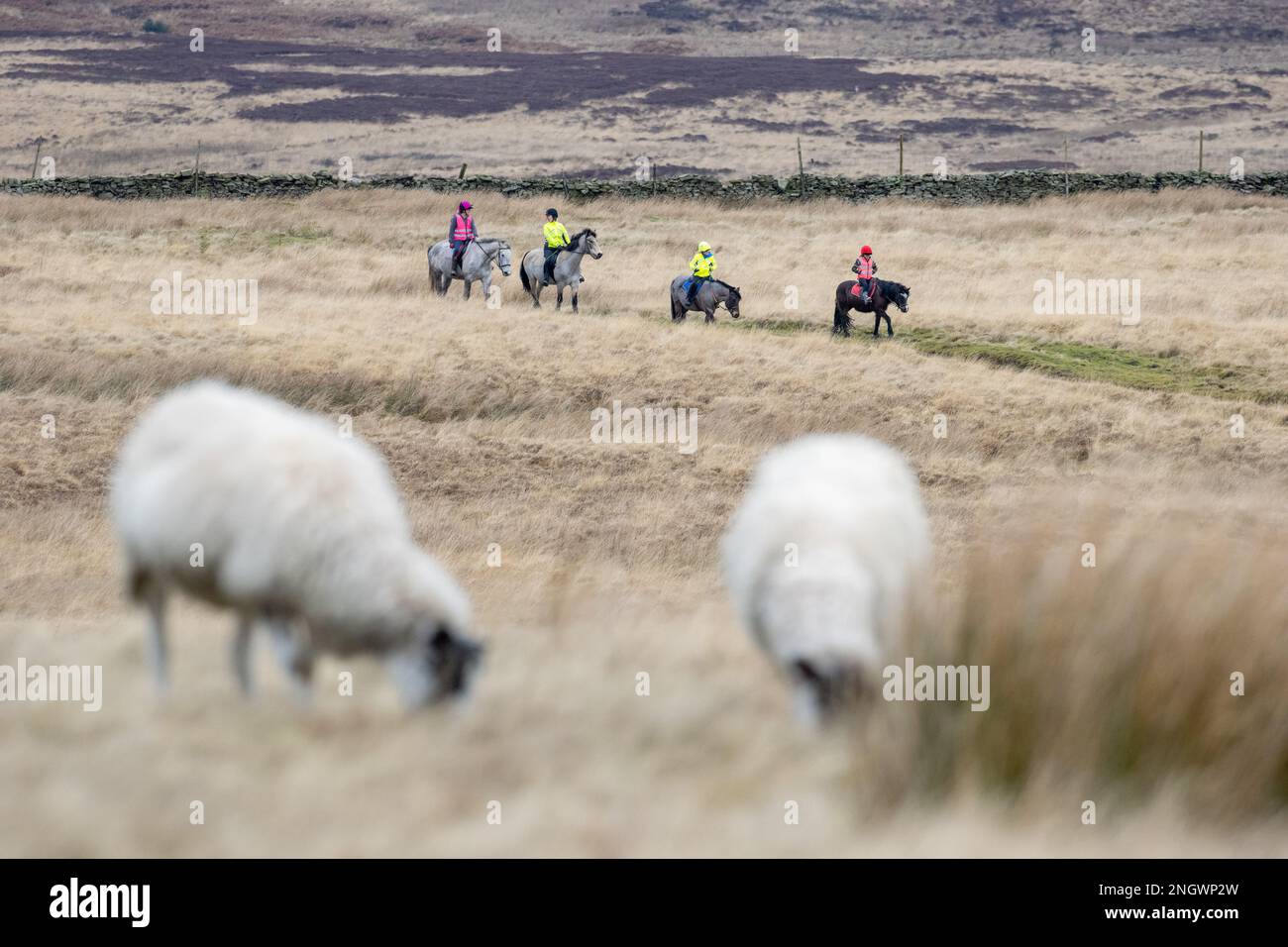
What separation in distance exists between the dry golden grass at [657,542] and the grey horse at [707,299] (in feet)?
3.63

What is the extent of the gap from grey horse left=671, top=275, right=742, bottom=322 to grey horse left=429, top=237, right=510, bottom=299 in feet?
12.1

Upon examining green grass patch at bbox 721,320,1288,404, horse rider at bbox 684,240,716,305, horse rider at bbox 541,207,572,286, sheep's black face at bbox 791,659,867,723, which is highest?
horse rider at bbox 541,207,572,286

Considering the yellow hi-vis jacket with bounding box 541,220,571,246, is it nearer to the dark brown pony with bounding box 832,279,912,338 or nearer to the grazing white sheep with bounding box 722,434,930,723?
the dark brown pony with bounding box 832,279,912,338

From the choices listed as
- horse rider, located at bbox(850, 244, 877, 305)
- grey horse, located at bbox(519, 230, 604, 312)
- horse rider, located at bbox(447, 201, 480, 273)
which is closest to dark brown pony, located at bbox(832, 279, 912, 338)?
horse rider, located at bbox(850, 244, 877, 305)

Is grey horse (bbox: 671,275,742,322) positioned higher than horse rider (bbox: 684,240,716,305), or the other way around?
horse rider (bbox: 684,240,716,305)

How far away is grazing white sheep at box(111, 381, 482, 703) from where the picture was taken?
5840 millimetres

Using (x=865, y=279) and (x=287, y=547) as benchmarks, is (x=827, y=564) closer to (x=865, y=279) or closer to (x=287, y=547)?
(x=287, y=547)

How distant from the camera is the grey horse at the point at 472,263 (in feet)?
94.6

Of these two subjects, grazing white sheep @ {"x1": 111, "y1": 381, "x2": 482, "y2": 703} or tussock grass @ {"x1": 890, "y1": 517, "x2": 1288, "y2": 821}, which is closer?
tussock grass @ {"x1": 890, "y1": 517, "x2": 1288, "y2": 821}

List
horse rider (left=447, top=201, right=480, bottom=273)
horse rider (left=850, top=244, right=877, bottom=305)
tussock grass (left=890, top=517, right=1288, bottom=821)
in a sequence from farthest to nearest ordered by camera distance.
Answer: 1. horse rider (left=447, top=201, right=480, bottom=273)
2. horse rider (left=850, top=244, right=877, bottom=305)
3. tussock grass (left=890, top=517, right=1288, bottom=821)

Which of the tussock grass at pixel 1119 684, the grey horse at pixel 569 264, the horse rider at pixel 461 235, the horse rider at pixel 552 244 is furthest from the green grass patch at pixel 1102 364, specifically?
the tussock grass at pixel 1119 684

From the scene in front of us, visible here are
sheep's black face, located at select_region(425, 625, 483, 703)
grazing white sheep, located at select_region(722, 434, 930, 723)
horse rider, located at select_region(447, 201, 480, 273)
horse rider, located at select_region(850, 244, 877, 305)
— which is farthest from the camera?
horse rider, located at select_region(447, 201, 480, 273)

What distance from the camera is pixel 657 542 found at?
14.7m

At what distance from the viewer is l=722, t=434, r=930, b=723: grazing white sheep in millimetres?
5457
